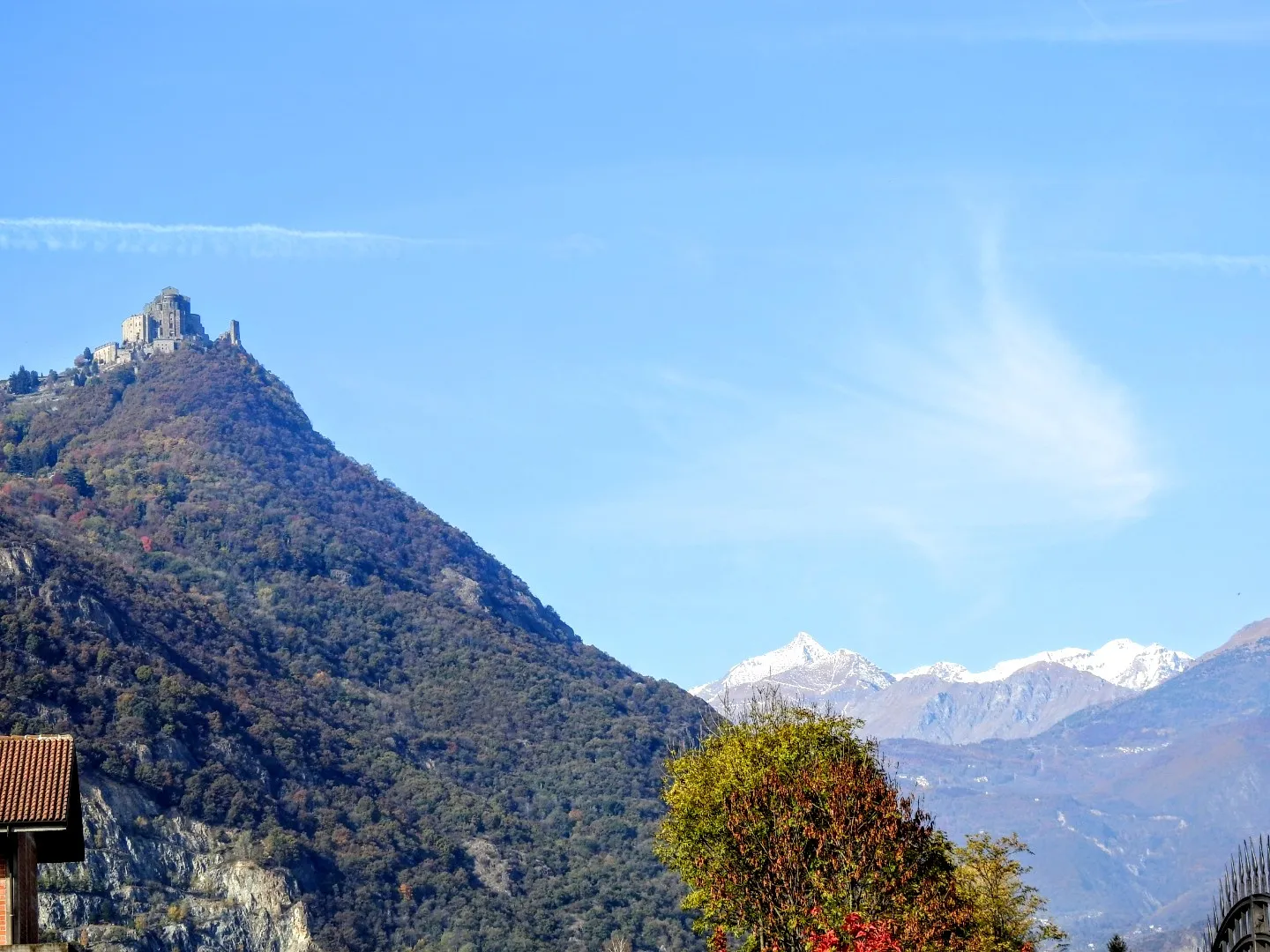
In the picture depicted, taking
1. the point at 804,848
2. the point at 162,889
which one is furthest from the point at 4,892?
the point at 162,889

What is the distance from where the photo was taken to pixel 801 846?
5391 cm

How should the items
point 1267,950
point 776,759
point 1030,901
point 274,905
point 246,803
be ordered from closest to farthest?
1. point 1267,950
2. point 776,759
3. point 1030,901
4. point 274,905
5. point 246,803

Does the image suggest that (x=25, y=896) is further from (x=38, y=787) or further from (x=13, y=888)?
(x=38, y=787)

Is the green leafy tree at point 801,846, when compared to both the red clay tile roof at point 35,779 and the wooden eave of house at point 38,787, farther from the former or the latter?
the red clay tile roof at point 35,779

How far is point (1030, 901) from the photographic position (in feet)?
240

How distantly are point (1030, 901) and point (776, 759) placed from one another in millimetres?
16743

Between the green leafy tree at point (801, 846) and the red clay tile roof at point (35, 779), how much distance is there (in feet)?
64.4

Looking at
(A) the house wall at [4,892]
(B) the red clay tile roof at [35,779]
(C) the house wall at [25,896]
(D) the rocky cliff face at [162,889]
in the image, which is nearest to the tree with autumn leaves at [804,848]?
(C) the house wall at [25,896]

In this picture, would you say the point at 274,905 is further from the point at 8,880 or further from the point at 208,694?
the point at 8,880

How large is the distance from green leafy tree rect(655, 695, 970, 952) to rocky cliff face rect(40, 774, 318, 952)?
7952cm

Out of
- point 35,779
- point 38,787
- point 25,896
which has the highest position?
point 35,779

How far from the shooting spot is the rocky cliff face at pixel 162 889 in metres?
132

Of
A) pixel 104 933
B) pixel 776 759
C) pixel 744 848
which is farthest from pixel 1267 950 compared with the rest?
pixel 104 933

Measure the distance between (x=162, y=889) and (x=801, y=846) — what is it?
99336 mm
